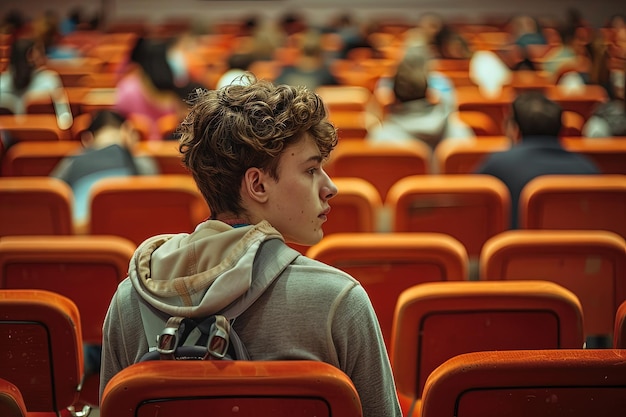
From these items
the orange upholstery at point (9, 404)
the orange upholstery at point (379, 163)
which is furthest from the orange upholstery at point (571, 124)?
the orange upholstery at point (9, 404)

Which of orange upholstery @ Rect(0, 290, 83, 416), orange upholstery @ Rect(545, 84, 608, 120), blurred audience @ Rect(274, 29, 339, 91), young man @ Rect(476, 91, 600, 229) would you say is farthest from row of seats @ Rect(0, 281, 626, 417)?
blurred audience @ Rect(274, 29, 339, 91)

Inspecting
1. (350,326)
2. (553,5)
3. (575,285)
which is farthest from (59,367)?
(553,5)

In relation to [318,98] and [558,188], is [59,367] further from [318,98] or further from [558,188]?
[558,188]

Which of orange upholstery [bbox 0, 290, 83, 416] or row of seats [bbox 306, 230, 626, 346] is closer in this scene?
orange upholstery [bbox 0, 290, 83, 416]

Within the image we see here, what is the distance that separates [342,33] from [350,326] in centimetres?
1104

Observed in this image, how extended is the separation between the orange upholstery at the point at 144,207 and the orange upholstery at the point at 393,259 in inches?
35.7

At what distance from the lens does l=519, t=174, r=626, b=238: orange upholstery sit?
312 centimetres

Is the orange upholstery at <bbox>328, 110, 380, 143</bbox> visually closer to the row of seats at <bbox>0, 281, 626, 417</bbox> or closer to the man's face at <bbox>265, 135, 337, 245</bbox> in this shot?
the row of seats at <bbox>0, 281, 626, 417</bbox>

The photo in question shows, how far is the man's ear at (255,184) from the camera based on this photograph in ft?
5.00

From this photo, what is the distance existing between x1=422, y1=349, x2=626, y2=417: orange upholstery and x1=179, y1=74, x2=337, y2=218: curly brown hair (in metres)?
0.47

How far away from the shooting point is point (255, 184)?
1.54 m

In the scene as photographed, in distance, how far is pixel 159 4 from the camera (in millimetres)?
16219

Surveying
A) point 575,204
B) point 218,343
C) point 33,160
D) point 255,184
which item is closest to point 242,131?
point 255,184

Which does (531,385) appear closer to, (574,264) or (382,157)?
(574,264)
